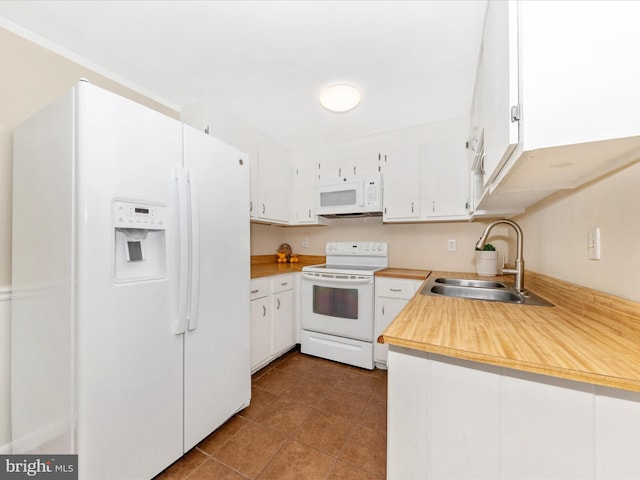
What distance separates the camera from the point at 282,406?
1800 mm

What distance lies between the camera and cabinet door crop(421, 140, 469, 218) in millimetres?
2307

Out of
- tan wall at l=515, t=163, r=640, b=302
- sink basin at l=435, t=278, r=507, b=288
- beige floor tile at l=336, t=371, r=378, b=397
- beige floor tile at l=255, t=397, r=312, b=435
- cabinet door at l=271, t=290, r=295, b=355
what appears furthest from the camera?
cabinet door at l=271, t=290, r=295, b=355

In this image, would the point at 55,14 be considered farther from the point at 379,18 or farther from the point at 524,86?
the point at 524,86

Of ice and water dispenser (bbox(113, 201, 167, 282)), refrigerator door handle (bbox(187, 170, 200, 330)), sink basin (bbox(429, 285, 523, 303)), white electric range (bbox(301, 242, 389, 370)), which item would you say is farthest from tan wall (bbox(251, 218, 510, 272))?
ice and water dispenser (bbox(113, 201, 167, 282))

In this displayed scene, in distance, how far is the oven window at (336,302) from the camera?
7.77 feet

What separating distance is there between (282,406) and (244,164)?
175 cm

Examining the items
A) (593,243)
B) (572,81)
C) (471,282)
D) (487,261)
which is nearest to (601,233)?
(593,243)

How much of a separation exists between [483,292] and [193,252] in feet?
5.92

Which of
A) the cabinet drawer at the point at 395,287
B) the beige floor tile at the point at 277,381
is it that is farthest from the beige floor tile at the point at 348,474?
the cabinet drawer at the point at 395,287

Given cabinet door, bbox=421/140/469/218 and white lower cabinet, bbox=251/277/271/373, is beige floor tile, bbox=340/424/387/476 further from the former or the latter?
cabinet door, bbox=421/140/469/218

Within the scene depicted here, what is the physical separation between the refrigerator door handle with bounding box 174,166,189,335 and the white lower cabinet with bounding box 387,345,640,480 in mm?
1041

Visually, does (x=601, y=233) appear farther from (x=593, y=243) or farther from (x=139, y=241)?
A: (x=139, y=241)

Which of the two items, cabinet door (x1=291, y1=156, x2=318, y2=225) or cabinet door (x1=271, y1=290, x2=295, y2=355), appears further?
cabinet door (x1=291, y1=156, x2=318, y2=225)

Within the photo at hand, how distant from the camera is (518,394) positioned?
720mm
